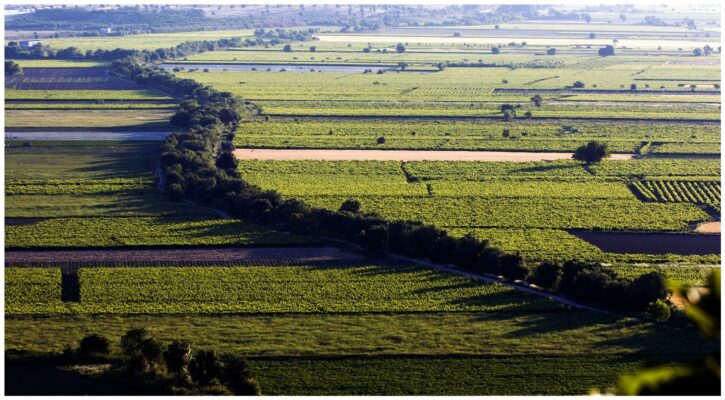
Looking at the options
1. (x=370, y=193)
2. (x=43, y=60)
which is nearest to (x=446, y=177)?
(x=370, y=193)

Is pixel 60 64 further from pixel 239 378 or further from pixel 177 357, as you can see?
pixel 239 378

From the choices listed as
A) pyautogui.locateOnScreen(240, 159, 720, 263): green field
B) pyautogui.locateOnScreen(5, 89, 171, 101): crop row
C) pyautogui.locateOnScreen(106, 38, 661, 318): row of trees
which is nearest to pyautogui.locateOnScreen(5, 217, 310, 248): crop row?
pyautogui.locateOnScreen(106, 38, 661, 318): row of trees

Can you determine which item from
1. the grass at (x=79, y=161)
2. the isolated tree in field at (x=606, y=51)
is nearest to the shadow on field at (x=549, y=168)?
the grass at (x=79, y=161)

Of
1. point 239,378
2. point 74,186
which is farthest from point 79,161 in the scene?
point 239,378

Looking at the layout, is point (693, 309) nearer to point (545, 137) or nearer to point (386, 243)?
point (386, 243)

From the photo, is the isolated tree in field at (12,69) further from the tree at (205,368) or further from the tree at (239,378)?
the tree at (239,378)

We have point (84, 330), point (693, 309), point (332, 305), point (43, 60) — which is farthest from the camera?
point (43, 60)
